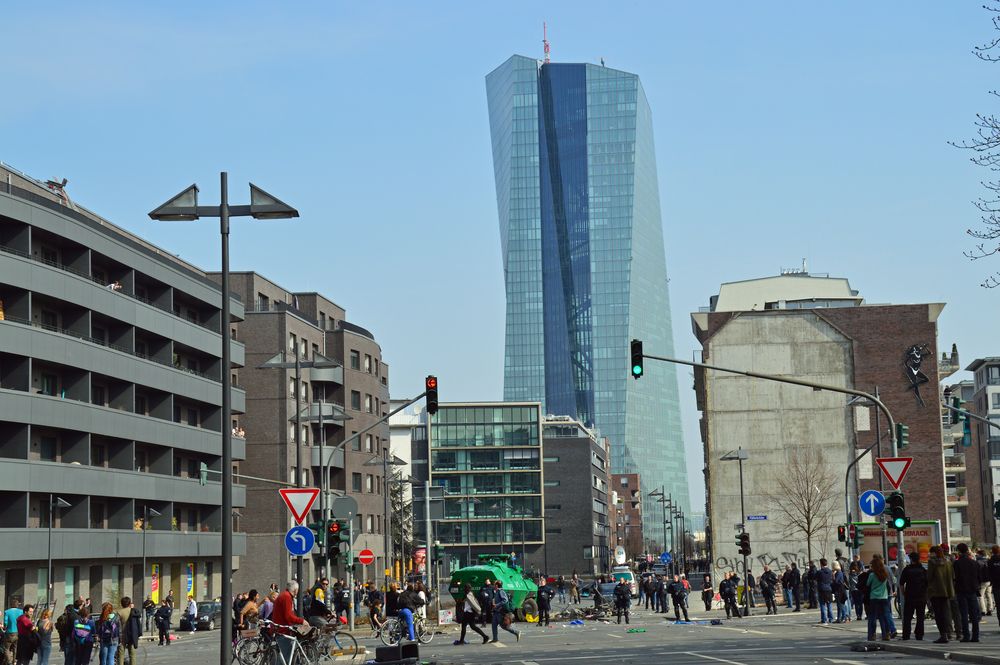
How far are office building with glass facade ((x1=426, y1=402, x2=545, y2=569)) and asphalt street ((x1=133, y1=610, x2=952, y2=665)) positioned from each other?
365 ft

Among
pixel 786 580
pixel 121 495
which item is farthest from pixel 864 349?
pixel 121 495

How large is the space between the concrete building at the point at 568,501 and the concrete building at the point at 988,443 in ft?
163

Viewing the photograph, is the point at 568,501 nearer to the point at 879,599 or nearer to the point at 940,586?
the point at 879,599

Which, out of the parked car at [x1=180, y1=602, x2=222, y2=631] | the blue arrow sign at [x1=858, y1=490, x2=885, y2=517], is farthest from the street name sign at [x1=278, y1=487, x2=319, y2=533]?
the parked car at [x1=180, y1=602, x2=222, y2=631]

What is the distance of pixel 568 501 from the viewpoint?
558 feet

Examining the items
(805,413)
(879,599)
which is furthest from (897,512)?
(805,413)

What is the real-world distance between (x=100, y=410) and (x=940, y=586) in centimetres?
4433

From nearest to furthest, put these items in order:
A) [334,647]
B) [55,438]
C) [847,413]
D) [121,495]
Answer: [334,647] < [55,438] < [121,495] < [847,413]

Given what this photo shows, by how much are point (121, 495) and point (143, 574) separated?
404 cm

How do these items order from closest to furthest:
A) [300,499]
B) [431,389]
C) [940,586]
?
[300,499] < [940,586] < [431,389]

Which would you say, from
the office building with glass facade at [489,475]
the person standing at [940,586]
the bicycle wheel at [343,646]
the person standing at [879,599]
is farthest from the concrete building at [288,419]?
the person standing at [940,586]

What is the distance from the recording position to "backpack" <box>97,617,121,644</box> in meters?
28.4

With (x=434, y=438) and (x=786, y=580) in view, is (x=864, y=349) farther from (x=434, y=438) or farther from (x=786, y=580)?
(x=434, y=438)

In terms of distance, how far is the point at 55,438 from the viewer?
58.4 metres
